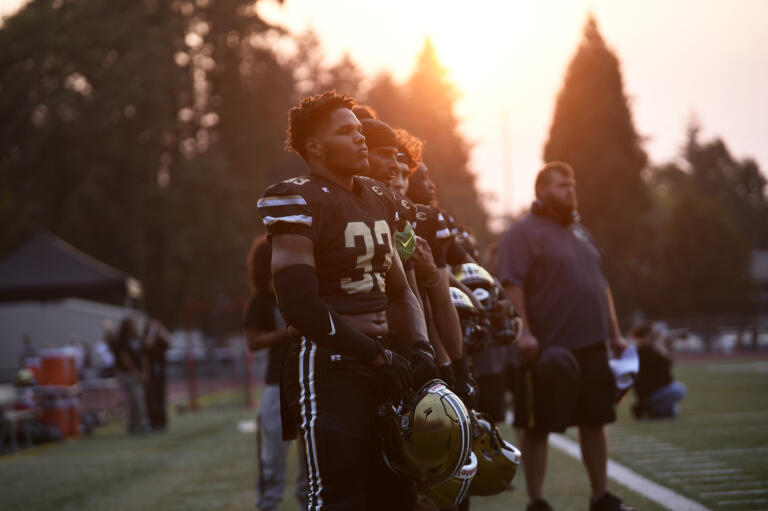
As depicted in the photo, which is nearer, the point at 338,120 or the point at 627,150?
the point at 338,120

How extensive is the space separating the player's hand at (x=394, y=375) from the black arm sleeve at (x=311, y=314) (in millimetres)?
108

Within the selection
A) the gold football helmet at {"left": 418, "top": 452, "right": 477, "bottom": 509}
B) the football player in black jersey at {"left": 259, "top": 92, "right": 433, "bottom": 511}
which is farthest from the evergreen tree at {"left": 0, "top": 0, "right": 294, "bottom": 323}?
the gold football helmet at {"left": 418, "top": 452, "right": 477, "bottom": 509}

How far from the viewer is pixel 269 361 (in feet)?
24.1

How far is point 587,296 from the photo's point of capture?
267 inches

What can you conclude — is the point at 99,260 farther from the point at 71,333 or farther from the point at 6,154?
the point at 71,333

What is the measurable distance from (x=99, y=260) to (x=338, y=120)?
3665 cm

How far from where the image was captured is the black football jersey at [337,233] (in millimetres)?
3918

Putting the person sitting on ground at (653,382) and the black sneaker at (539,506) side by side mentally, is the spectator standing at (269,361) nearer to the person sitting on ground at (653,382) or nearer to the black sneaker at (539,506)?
the black sneaker at (539,506)

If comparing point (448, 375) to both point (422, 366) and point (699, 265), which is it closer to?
point (422, 366)

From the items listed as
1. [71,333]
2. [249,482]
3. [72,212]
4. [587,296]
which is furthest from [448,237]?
[72,212]

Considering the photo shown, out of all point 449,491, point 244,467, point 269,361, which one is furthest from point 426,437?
point 244,467

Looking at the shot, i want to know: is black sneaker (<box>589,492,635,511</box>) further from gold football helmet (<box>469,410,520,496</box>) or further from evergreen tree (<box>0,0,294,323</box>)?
evergreen tree (<box>0,0,294,323</box>)

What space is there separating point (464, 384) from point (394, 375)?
984 mm

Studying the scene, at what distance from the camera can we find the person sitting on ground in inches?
551
